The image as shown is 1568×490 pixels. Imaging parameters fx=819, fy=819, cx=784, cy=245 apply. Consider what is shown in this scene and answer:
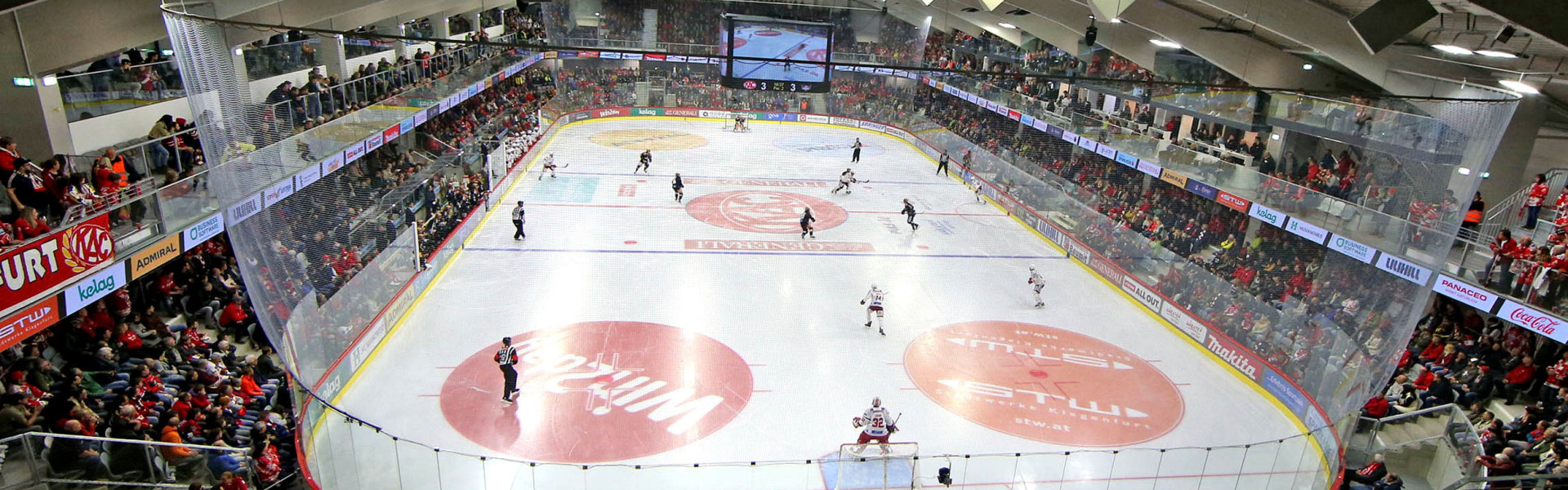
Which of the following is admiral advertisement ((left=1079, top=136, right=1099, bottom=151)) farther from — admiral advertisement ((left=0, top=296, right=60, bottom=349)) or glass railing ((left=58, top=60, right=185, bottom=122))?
admiral advertisement ((left=0, top=296, right=60, bottom=349))

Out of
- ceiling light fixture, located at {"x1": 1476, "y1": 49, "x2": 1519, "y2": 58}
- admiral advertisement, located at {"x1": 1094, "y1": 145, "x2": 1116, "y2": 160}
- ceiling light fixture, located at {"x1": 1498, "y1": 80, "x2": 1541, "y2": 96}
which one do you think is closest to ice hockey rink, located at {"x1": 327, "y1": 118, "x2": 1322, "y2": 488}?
admiral advertisement, located at {"x1": 1094, "y1": 145, "x2": 1116, "y2": 160}

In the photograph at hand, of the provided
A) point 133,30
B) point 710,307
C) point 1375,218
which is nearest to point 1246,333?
point 1375,218

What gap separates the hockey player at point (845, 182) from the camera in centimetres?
2178

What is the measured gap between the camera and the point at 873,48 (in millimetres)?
17984

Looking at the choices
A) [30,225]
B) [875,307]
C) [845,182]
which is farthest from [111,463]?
[845,182]

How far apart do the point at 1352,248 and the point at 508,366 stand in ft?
39.0

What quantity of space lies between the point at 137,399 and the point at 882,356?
8.62 metres

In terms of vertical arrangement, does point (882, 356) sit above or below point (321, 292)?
below

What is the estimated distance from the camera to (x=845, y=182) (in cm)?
2172

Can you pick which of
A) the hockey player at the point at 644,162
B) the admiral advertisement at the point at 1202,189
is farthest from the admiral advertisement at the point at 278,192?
the admiral advertisement at the point at 1202,189

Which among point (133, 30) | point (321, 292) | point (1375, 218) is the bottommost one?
point (321, 292)

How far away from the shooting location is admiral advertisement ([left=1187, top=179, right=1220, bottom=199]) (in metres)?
15.3

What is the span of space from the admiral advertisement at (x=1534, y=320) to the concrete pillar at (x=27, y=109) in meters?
17.5

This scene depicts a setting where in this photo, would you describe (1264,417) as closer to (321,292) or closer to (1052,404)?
(1052,404)
